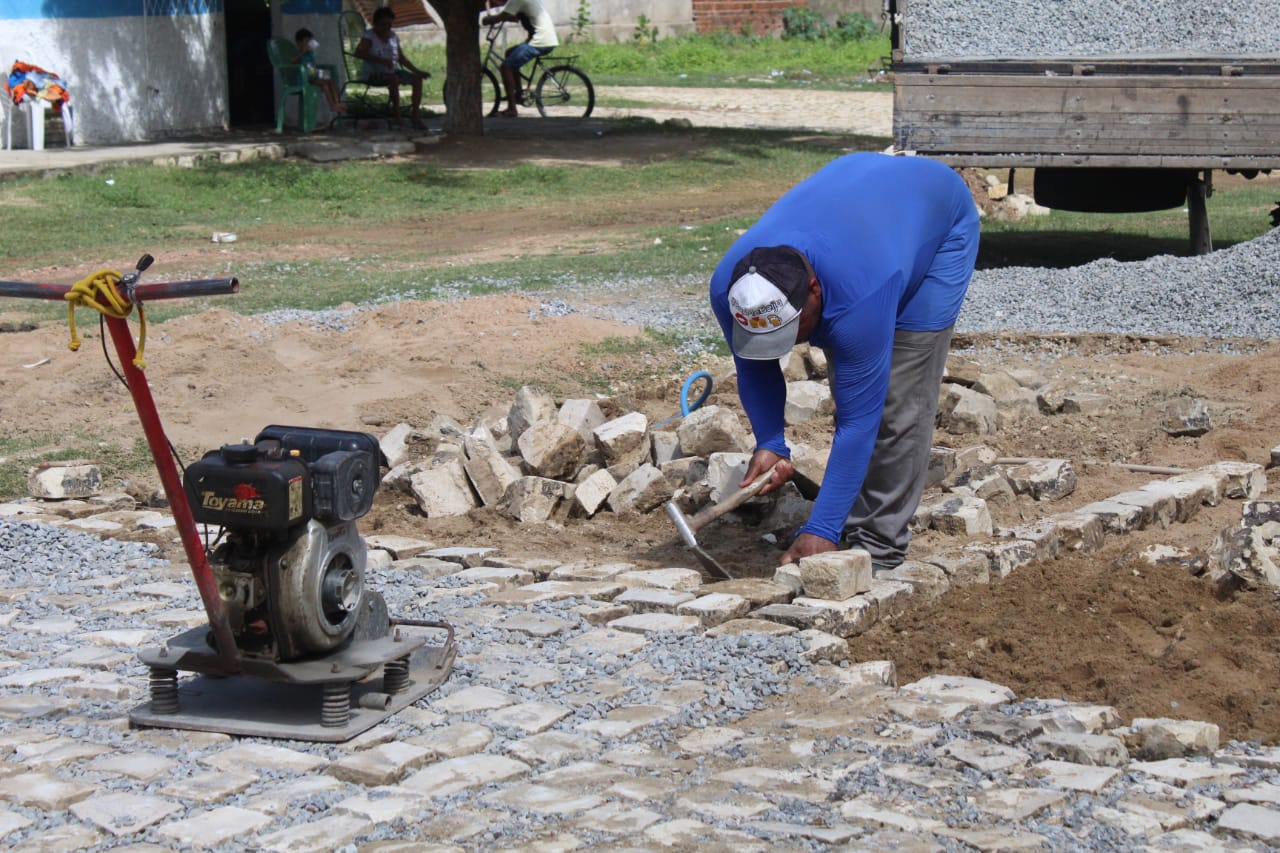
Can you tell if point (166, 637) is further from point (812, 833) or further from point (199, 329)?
point (199, 329)

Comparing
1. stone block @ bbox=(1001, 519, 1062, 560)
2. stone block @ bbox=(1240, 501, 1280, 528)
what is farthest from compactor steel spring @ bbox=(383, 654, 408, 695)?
stone block @ bbox=(1240, 501, 1280, 528)

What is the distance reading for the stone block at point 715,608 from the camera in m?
5.44

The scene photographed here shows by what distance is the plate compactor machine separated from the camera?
4.35 meters

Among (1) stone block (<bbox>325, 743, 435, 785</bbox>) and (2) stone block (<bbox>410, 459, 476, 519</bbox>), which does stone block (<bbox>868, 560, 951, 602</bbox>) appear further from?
(2) stone block (<bbox>410, 459, 476, 519</bbox>)

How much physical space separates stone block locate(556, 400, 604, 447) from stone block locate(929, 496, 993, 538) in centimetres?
215

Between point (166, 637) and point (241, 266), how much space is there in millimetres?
8304

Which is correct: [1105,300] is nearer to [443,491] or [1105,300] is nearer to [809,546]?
[443,491]

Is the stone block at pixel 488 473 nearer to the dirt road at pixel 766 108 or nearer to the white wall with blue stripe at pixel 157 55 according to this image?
the white wall with blue stripe at pixel 157 55

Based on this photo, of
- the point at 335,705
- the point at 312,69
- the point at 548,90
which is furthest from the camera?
the point at 548,90

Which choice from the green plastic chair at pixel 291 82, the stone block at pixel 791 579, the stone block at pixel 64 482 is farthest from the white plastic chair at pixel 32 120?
the stone block at pixel 791 579

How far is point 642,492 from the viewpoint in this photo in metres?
7.07

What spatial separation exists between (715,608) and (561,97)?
61.7 ft

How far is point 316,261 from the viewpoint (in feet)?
45.1

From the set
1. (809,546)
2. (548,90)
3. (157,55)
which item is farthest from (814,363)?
(548,90)
